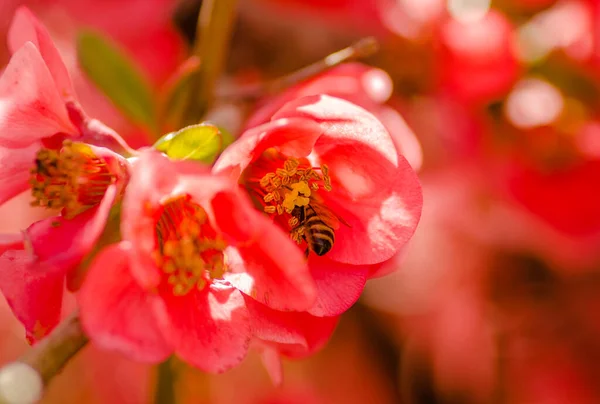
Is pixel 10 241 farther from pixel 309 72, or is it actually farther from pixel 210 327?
pixel 309 72

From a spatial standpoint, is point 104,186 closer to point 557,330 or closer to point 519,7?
point 519,7

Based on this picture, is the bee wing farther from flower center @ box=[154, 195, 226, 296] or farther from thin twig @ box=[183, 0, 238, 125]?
thin twig @ box=[183, 0, 238, 125]

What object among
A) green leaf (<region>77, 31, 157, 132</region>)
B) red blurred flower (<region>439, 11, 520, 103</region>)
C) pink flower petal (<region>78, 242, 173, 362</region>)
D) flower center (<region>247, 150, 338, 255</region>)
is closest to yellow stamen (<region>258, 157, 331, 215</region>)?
flower center (<region>247, 150, 338, 255</region>)

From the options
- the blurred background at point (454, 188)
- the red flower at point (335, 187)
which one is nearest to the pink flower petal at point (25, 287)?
the red flower at point (335, 187)

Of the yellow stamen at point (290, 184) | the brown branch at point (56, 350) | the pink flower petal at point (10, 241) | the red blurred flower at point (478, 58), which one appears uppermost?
the red blurred flower at point (478, 58)

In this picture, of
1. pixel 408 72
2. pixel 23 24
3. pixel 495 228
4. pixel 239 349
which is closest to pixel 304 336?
pixel 239 349

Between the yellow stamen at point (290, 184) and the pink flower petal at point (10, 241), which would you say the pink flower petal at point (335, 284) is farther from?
the pink flower petal at point (10, 241)
